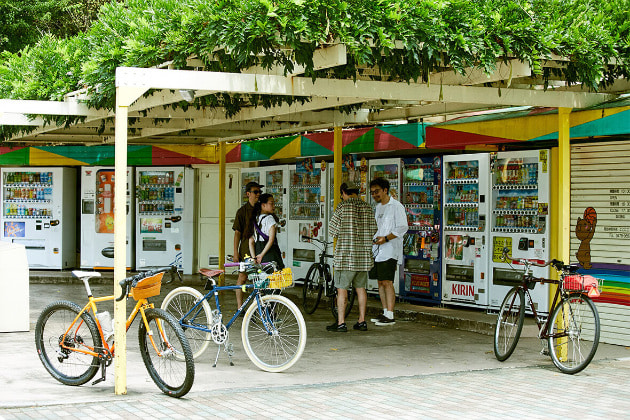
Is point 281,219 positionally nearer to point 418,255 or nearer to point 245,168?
point 245,168

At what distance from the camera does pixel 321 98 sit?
9.30m

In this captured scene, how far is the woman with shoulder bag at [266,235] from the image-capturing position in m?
9.77

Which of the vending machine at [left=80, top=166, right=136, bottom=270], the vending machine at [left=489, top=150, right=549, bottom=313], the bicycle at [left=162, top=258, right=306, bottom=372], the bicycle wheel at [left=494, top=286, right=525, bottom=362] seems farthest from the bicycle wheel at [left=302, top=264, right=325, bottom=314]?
the vending machine at [left=80, top=166, right=136, bottom=270]

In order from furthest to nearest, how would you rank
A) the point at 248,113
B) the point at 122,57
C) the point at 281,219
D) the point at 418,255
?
the point at 281,219
the point at 418,255
the point at 248,113
the point at 122,57

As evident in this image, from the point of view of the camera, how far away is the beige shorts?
32.0 ft

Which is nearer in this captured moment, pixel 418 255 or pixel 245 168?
pixel 418 255

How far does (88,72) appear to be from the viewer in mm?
8477

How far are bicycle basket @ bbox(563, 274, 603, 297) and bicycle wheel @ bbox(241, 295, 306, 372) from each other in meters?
2.50

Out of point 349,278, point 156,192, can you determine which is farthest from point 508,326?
point 156,192

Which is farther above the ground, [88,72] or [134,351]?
[88,72]

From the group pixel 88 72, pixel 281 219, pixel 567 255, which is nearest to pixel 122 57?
pixel 88 72

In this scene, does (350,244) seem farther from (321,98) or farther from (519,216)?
(519,216)

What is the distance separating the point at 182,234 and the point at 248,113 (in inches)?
233

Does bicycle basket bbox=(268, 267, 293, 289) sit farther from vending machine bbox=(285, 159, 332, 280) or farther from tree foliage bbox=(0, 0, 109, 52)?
tree foliage bbox=(0, 0, 109, 52)
